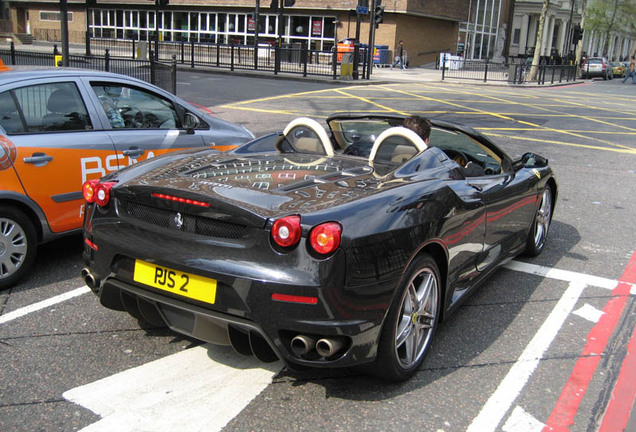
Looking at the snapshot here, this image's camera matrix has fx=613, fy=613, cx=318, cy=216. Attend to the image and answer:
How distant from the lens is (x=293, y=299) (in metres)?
2.76

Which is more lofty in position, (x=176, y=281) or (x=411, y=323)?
(x=176, y=281)

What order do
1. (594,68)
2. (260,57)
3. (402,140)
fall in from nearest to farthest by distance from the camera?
(402,140), (260,57), (594,68)

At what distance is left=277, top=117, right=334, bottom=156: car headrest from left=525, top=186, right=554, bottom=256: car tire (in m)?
2.15

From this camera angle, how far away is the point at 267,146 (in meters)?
4.45

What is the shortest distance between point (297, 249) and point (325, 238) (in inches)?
5.6

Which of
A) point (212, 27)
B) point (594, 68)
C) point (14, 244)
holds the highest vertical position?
point (212, 27)

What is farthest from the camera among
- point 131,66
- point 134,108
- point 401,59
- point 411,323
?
point 401,59

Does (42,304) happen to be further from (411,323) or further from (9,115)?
(411,323)

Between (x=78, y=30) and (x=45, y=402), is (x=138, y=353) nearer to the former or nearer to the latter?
(x=45, y=402)

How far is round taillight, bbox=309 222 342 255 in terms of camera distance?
2758mm

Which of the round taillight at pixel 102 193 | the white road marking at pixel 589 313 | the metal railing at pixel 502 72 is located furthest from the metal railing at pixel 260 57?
the round taillight at pixel 102 193

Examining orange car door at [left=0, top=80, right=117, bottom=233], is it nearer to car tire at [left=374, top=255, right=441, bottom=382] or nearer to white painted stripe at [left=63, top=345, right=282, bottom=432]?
white painted stripe at [left=63, top=345, right=282, bottom=432]

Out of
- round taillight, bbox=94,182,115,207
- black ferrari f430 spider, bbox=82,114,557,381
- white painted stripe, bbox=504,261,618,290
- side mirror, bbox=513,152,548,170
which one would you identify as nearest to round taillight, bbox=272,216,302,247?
black ferrari f430 spider, bbox=82,114,557,381

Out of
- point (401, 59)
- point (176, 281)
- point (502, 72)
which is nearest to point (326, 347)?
point (176, 281)
